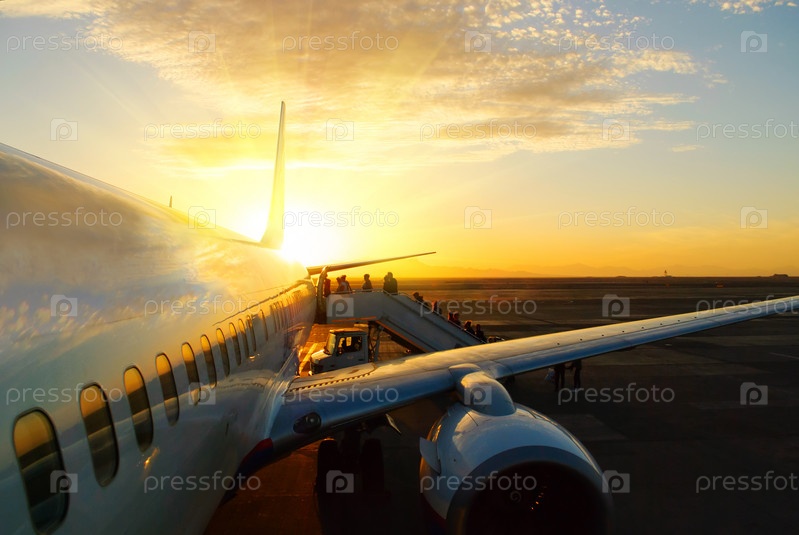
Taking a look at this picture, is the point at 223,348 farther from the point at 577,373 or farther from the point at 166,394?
the point at 577,373

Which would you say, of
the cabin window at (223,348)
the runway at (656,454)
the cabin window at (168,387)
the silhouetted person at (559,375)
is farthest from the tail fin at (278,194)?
the cabin window at (168,387)

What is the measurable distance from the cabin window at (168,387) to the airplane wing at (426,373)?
3488 millimetres

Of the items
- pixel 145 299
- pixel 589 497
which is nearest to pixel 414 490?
pixel 589 497

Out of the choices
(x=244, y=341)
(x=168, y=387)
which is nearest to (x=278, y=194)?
(x=244, y=341)

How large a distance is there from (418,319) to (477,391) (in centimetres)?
1201

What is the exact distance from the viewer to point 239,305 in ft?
21.9

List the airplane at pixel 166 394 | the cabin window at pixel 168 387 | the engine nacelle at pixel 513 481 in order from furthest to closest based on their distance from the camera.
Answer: the engine nacelle at pixel 513 481 < the cabin window at pixel 168 387 < the airplane at pixel 166 394

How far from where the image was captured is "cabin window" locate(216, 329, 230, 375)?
5387 millimetres

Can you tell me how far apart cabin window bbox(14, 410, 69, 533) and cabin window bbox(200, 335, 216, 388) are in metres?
2.23

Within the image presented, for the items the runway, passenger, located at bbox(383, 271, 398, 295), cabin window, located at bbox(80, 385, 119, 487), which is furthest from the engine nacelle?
passenger, located at bbox(383, 271, 398, 295)

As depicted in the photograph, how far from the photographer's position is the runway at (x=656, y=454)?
29.0 ft

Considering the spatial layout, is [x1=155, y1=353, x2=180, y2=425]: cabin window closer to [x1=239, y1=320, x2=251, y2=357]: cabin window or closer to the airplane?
the airplane

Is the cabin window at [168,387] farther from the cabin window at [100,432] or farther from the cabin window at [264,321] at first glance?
the cabin window at [264,321]

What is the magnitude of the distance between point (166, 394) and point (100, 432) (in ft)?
2.89
